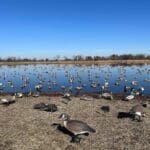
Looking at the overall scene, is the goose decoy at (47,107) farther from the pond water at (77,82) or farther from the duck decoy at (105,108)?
the pond water at (77,82)

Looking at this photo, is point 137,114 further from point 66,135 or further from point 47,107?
point 47,107

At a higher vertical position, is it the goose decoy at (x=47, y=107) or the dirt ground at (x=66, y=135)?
the goose decoy at (x=47, y=107)

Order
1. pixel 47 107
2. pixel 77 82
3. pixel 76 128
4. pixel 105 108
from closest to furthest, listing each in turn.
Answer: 1. pixel 76 128
2. pixel 105 108
3. pixel 47 107
4. pixel 77 82

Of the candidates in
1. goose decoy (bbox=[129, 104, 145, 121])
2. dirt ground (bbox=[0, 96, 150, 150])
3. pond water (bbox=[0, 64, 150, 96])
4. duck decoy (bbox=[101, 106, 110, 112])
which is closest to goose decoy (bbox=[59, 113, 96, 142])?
dirt ground (bbox=[0, 96, 150, 150])

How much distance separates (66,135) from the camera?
52.0 ft

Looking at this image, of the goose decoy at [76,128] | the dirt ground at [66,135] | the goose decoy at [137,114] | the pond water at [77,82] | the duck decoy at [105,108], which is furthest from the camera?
the pond water at [77,82]

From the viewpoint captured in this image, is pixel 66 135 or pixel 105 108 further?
pixel 105 108

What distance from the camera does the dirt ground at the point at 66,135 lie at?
1452 cm

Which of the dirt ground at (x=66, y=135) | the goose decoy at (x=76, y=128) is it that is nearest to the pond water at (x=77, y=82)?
the dirt ground at (x=66, y=135)

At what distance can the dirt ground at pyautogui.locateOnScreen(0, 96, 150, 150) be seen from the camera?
14516 mm

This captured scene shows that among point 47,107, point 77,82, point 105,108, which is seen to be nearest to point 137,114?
point 105,108

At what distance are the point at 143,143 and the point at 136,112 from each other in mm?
4739

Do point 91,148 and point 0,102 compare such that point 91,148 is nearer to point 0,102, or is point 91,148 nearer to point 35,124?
point 35,124

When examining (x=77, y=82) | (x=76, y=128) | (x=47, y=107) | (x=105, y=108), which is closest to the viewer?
(x=76, y=128)
